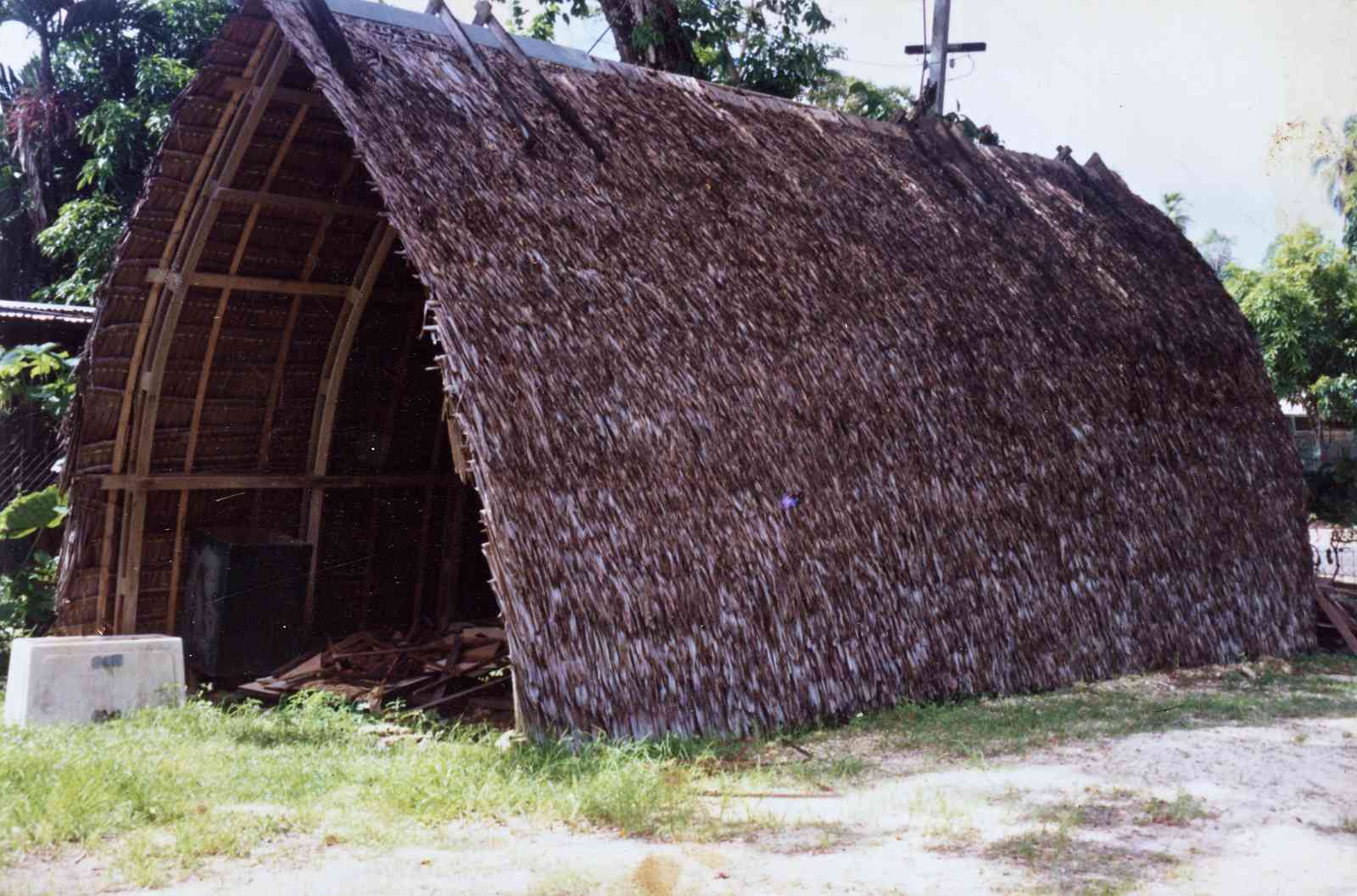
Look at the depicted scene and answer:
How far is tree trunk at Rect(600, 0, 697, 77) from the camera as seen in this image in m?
14.5

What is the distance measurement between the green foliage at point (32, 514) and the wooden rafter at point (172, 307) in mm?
984

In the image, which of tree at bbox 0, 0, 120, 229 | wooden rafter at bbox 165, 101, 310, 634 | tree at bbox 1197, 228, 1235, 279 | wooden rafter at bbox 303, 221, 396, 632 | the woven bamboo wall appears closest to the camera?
the woven bamboo wall

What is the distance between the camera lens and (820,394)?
743 cm

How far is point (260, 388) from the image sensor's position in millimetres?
8961

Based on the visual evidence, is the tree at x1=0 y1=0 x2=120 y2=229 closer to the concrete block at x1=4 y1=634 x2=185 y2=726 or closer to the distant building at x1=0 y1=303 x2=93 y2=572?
the distant building at x1=0 y1=303 x2=93 y2=572

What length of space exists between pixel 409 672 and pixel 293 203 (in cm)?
299

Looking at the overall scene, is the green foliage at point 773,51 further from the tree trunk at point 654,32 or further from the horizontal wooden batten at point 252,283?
the horizontal wooden batten at point 252,283

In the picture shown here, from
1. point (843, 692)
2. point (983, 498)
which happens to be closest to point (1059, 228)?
point (983, 498)

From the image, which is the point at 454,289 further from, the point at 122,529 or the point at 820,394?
the point at 122,529

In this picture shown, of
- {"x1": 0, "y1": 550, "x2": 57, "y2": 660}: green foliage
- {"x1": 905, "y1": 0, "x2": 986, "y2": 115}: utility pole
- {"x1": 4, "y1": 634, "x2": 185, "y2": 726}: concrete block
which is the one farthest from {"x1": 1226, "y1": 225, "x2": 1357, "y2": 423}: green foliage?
{"x1": 4, "y1": 634, "x2": 185, "y2": 726}: concrete block

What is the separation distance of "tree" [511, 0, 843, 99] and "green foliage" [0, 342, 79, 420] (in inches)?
274

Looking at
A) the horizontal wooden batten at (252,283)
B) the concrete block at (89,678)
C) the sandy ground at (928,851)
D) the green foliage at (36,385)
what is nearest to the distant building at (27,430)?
the green foliage at (36,385)

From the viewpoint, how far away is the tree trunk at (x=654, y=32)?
14484 mm

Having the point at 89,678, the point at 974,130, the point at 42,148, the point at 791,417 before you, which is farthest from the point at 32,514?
the point at 974,130
